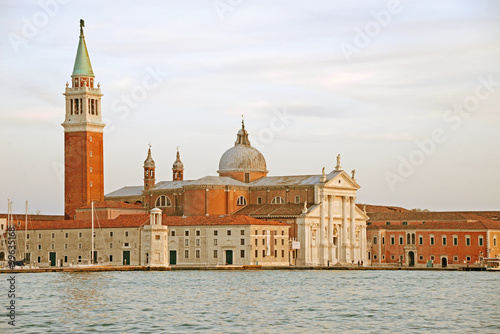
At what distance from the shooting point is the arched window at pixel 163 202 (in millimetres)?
89500

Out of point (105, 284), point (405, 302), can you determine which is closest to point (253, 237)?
point (105, 284)

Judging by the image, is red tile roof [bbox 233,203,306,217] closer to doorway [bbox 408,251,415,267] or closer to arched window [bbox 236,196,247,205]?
arched window [bbox 236,196,247,205]

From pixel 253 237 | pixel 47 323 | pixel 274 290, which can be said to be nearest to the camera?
pixel 47 323

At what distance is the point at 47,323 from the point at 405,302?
52.1 ft

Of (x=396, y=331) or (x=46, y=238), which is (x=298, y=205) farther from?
(x=396, y=331)

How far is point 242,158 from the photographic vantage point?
90438 millimetres

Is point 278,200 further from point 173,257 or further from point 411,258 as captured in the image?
point 411,258

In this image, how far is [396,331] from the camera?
33.7 meters

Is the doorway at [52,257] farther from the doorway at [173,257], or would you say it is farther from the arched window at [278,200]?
the arched window at [278,200]

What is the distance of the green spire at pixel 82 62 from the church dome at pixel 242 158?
13.7 meters

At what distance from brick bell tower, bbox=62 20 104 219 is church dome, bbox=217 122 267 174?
10822 mm

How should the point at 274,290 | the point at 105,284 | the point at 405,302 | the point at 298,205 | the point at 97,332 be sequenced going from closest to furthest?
the point at 97,332
the point at 405,302
the point at 274,290
the point at 105,284
the point at 298,205

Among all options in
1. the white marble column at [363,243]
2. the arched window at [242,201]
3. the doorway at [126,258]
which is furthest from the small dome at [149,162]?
the white marble column at [363,243]

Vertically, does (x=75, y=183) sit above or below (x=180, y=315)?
above
